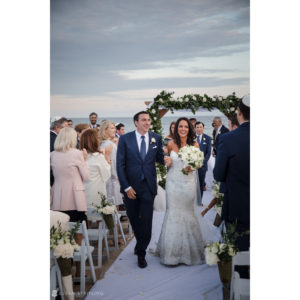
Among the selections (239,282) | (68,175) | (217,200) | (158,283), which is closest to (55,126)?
(68,175)

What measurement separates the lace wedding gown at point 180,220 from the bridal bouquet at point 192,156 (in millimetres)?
233

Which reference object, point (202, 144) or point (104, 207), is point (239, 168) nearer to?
point (202, 144)

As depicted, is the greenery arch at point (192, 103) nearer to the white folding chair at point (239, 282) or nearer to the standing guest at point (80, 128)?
the standing guest at point (80, 128)

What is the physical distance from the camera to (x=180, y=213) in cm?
397

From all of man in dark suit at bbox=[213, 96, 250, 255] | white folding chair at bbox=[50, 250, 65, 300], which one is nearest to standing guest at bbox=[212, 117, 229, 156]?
man in dark suit at bbox=[213, 96, 250, 255]

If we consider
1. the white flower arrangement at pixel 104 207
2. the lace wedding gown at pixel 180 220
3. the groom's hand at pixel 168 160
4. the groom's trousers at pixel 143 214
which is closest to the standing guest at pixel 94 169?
the white flower arrangement at pixel 104 207

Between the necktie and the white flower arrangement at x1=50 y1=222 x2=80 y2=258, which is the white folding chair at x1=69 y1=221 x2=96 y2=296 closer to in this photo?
the white flower arrangement at x1=50 y1=222 x2=80 y2=258

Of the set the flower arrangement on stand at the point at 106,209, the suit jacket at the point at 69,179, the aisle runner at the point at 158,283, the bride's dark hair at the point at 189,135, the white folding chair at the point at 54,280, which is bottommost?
the aisle runner at the point at 158,283

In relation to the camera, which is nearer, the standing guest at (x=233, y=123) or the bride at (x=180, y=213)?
the standing guest at (x=233, y=123)

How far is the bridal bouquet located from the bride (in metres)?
0.19

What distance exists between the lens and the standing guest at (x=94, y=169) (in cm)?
341

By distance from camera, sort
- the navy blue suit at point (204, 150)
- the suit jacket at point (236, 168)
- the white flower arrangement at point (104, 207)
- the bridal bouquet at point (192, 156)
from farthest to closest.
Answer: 1. the bridal bouquet at point (192, 156)
2. the white flower arrangement at point (104, 207)
3. the navy blue suit at point (204, 150)
4. the suit jacket at point (236, 168)

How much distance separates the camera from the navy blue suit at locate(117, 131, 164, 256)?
12.3 ft
